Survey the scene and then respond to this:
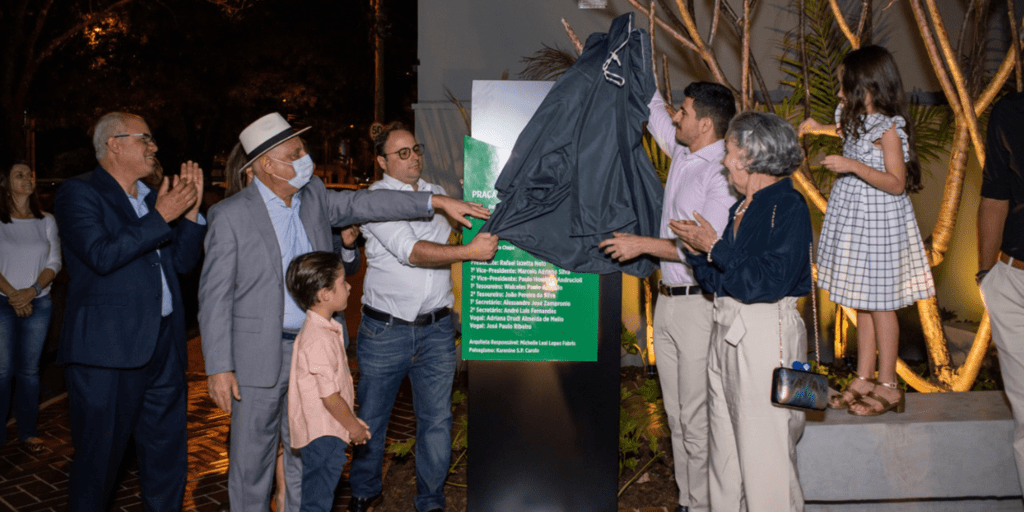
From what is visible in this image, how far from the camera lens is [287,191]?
3.72 metres

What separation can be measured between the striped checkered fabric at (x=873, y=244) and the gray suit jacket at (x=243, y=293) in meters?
2.73

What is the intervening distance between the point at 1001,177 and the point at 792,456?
5.63 feet

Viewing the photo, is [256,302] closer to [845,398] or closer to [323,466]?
[323,466]

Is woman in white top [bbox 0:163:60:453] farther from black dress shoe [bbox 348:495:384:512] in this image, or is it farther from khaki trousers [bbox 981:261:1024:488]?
khaki trousers [bbox 981:261:1024:488]

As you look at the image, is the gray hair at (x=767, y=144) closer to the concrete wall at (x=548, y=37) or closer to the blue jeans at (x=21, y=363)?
the concrete wall at (x=548, y=37)

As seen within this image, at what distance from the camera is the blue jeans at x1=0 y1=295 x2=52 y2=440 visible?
5.57 meters

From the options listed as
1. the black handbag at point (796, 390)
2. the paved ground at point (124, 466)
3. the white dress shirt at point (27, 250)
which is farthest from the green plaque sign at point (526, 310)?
the white dress shirt at point (27, 250)

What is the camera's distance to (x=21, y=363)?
5.66 meters

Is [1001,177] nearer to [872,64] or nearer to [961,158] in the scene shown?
[872,64]

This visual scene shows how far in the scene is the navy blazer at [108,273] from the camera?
344cm

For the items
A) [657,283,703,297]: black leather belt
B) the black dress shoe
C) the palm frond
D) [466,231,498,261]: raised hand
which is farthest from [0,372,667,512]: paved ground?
the palm frond

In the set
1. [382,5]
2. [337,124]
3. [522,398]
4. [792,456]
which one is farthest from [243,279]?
[337,124]

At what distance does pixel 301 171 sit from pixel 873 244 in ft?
9.18

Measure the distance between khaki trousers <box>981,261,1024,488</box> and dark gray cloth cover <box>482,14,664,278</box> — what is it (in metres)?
1.65
